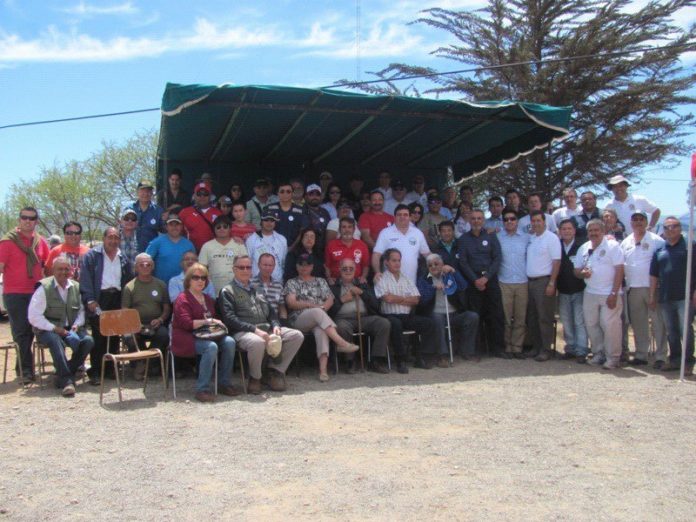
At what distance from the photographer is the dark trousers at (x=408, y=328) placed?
7.95 m

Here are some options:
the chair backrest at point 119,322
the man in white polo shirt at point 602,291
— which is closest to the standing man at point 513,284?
the man in white polo shirt at point 602,291

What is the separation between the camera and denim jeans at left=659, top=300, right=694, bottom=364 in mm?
7676

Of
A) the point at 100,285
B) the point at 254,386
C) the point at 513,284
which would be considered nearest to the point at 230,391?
the point at 254,386

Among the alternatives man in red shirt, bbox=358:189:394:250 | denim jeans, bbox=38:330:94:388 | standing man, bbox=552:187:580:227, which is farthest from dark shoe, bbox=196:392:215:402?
standing man, bbox=552:187:580:227

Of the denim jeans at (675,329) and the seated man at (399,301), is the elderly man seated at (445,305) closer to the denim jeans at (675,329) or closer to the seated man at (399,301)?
the seated man at (399,301)

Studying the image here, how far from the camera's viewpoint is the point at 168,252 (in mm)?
7938

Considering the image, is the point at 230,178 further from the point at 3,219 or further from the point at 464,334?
the point at 3,219

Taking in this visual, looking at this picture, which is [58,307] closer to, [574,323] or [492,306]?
[492,306]

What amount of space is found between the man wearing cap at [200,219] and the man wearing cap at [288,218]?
2.53ft

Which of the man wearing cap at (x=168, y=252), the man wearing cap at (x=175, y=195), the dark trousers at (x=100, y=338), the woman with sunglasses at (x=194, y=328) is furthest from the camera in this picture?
the man wearing cap at (x=175, y=195)

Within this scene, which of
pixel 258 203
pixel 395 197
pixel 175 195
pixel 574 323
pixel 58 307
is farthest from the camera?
pixel 395 197

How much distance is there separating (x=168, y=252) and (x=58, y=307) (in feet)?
4.53

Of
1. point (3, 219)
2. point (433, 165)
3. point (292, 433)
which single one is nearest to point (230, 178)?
point (433, 165)

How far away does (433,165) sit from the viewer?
515 inches
